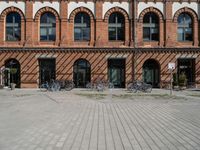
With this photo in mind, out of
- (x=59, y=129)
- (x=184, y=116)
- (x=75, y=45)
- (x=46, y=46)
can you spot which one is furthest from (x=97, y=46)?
(x=59, y=129)

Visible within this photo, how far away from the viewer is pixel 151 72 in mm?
36312

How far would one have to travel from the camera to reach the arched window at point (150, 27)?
1416 inches

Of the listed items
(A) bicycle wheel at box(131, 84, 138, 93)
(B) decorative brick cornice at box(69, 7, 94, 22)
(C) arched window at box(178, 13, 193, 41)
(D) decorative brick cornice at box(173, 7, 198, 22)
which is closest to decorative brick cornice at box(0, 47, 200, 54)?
(C) arched window at box(178, 13, 193, 41)

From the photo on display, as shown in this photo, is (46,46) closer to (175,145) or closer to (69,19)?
(69,19)

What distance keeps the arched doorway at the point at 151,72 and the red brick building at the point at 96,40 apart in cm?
→ 11

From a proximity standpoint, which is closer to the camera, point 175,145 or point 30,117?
point 175,145

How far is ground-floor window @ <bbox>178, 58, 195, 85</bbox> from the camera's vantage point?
36.1m

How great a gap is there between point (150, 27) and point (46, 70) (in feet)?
40.7

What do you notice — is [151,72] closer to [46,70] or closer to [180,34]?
[180,34]

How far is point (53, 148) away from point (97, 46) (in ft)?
93.1

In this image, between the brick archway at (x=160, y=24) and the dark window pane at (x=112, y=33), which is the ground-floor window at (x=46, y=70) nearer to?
the dark window pane at (x=112, y=33)

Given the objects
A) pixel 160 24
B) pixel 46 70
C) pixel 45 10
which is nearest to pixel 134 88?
pixel 160 24

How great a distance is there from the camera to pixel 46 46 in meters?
35.2

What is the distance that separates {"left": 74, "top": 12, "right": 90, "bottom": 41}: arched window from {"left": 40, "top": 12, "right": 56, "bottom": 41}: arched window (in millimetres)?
2497
